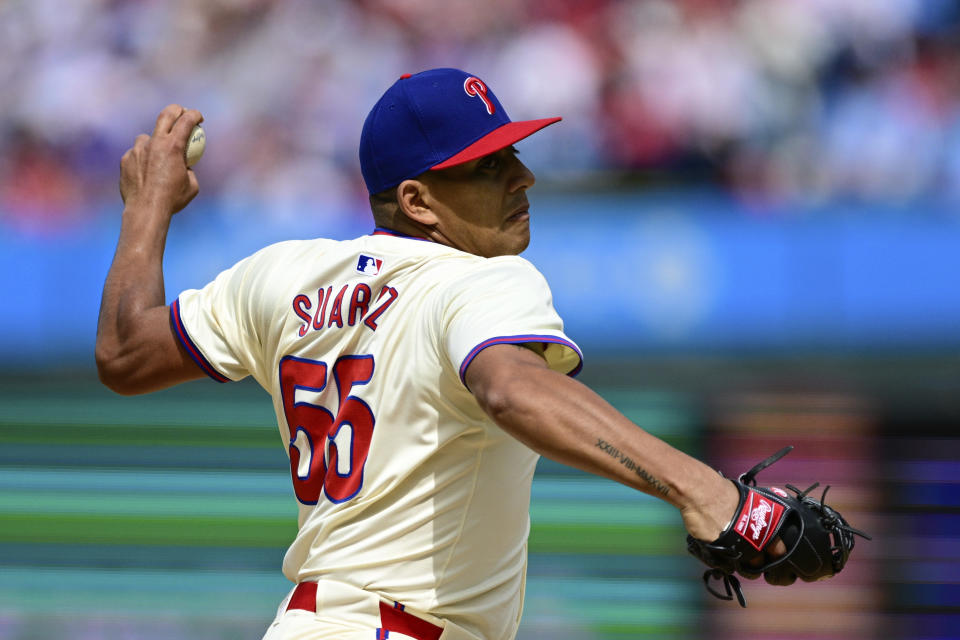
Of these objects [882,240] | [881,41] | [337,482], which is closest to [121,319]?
[337,482]

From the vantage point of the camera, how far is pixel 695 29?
5766 mm

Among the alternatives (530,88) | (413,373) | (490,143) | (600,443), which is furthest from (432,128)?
(530,88)

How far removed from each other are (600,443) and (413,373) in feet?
1.50

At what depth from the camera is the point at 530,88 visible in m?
5.73

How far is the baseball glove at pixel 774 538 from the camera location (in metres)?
1.69

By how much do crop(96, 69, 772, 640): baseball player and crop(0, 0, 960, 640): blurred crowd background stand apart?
3112 millimetres

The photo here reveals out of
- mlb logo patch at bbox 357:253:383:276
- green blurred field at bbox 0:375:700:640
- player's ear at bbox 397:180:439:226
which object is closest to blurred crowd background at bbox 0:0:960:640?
green blurred field at bbox 0:375:700:640

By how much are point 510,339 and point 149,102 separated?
183 inches

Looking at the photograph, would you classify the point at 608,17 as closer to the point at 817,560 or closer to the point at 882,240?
the point at 882,240

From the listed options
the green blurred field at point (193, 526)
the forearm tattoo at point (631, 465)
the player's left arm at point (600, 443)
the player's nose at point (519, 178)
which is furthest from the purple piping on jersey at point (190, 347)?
the green blurred field at point (193, 526)

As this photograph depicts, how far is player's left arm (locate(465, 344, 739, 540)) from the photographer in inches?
65.1

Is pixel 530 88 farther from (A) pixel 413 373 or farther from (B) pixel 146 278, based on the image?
(A) pixel 413 373

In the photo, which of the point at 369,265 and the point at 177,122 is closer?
the point at 369,265

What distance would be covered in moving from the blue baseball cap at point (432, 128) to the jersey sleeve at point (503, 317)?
13.7 inches
